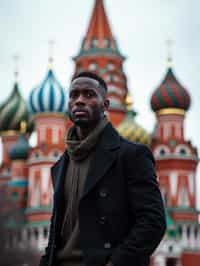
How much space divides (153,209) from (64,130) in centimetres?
4273

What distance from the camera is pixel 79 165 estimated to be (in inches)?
165

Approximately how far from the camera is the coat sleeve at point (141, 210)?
151 inches

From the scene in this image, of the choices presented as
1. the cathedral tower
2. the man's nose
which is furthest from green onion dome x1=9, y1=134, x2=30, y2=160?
the man's nose

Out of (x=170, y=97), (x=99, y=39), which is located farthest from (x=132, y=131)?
(x=99, y=39)

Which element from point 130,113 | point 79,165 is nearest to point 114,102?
point 130,113

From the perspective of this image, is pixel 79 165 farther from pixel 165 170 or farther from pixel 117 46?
pixel 117 46

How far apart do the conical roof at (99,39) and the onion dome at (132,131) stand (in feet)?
13.2

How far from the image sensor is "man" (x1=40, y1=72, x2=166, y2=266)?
154 inches

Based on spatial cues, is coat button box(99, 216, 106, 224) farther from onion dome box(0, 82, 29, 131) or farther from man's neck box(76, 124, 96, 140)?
onion dome box(0, 82, 29, 131)

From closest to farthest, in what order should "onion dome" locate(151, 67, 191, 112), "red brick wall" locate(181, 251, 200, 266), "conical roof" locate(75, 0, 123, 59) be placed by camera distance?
"red brick wall" locate(181, 251, 200, 266), "onion dome" locate(151, 67, 191, 112), "conical roof" locate(75, 0, 123, 59)

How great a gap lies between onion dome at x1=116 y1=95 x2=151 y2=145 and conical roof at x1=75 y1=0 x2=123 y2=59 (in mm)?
4011

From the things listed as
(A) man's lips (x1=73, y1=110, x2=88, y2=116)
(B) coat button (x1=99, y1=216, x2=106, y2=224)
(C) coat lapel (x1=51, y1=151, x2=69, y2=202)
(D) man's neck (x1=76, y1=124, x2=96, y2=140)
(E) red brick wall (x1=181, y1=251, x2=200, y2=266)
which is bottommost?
(B) coat button (x1=99, y1=216, x2=106, y2=224)

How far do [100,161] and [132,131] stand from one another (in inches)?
1639

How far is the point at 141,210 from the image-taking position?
3.95 m
